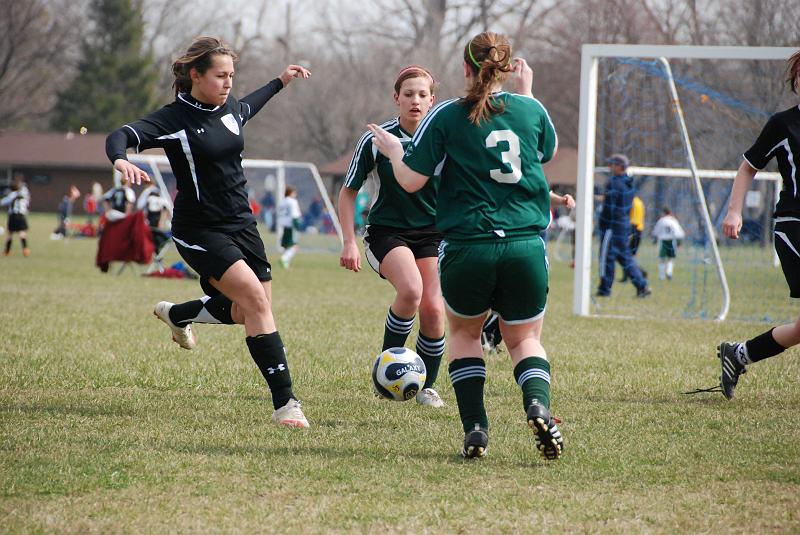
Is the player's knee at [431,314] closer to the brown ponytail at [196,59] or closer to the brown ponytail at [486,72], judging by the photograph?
the brown ponytail at [196,59]

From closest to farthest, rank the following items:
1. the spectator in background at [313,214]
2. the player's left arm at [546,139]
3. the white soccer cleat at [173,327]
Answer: the player's left arm at [546,139], the white soccer cleat at [173,327], the spectator in background at [313,214]

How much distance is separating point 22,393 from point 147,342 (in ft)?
8.65

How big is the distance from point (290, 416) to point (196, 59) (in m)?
2.01

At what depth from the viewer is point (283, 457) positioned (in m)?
4.89

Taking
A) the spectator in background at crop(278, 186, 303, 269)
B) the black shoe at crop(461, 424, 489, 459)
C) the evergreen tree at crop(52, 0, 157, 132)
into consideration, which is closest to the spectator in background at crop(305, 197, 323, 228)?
the spectator in background at crop(278, 186, 303, 269)

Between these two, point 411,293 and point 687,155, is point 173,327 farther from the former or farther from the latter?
point 687,155

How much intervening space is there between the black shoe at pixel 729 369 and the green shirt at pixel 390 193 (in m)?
2.08

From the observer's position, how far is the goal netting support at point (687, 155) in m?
12.1

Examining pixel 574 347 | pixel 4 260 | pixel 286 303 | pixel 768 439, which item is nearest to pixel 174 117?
pixel 768 439

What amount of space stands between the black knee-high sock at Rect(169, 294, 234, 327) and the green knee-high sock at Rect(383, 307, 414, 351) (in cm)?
99

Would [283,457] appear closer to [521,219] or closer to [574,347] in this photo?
[521,219]

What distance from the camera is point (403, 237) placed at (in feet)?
21.0

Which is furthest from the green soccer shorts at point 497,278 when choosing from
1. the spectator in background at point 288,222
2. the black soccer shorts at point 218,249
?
the spectator in background at point 288,222

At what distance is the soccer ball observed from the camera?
578 centimetres
